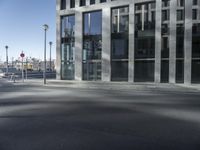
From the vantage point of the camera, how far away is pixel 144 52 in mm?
28328

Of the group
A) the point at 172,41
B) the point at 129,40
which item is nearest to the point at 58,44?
the point at 129,40

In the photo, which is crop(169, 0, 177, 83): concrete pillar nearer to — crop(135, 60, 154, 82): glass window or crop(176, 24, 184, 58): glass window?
crop(176, 24, 184, 58): glass window

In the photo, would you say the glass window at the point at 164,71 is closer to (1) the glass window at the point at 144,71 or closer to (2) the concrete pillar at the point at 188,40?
(1) the glass window at the point at 144,71

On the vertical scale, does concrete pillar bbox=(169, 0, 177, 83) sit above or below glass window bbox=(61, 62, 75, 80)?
above

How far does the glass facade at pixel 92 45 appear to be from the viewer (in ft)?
102

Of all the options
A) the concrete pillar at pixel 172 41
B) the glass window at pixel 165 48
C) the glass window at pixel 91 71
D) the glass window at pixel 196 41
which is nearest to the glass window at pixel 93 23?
the glass window at pixel 91 71

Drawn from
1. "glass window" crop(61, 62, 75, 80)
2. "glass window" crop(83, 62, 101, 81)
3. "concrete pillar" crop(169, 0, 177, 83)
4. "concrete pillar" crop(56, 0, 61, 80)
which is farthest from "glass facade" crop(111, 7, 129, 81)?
"concrete pillar" crop(56, 0, 61, 80)

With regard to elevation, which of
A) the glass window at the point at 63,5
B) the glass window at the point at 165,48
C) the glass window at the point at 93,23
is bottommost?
the glass window at the point at 165,48

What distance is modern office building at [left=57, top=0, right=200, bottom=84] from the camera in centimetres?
2622

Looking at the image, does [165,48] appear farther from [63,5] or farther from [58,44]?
[63,5]

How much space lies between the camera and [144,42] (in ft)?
93.0

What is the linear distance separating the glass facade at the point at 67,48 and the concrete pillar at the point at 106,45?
15.6 ft

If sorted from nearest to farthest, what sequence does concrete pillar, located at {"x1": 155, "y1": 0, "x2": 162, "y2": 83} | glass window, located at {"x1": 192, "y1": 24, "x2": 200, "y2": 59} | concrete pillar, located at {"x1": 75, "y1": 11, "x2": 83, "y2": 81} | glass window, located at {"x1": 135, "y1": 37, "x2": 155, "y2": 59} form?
glass window, located at {"x1": 192, "y1": 24, "x2": 200, "y2": 59} → concrete pillar, located at {"x1": 155, "y1": 0, "x2": 162, "y2": 83} → glass window, located at {"x1": 135, "y1": 37, "x2": 155, "y2": 59} → concrete pillar, located at {"x1": 75, "y1": 11, "x2": 83, "y2": 81}

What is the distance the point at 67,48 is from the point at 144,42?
1075 cm
